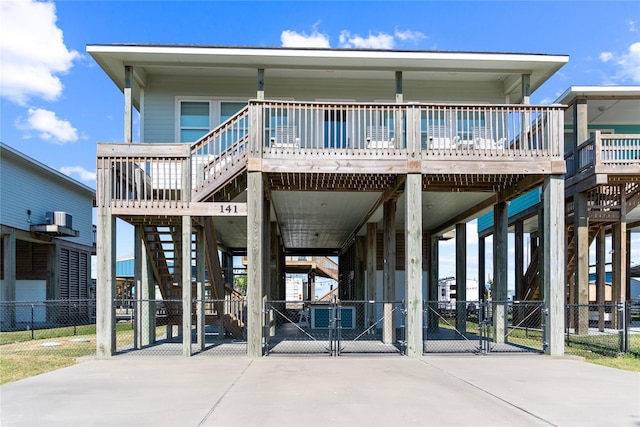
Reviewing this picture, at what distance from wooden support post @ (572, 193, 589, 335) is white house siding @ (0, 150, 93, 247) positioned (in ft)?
69.4

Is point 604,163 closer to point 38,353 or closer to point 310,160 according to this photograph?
point 310,160

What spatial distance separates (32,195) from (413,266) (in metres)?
19.5

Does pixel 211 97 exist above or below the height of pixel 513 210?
above

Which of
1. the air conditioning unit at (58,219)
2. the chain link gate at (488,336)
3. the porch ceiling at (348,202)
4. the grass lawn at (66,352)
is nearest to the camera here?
the grass lawn at (66,352)

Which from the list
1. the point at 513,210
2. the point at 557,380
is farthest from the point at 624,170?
the point at 557,380

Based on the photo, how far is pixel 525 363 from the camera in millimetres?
9797

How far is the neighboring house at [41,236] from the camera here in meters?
21.1

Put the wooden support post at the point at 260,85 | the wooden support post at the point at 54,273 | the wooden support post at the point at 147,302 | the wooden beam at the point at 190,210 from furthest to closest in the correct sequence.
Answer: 1. the wooden support post at the point at 54,273
2. the wooden support post at the point at 147,302
3. the wooden support post at the point at 260,85
4. the wooden beam at the point at 190,210

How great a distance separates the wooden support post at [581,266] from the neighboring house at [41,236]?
730 inches

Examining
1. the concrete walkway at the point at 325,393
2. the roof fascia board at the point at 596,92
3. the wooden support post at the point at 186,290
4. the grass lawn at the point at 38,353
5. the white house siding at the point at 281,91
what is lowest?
the grass lawn at the point at 38,353

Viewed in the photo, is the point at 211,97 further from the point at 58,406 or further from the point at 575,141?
the point at 575,141

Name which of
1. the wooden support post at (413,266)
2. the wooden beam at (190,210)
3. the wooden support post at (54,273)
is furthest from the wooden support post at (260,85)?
the wooden support post at (54,273)

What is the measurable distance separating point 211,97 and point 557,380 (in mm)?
11169

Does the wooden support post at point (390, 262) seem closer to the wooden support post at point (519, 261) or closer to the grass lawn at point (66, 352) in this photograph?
the grass lawn at point (66, 352)
